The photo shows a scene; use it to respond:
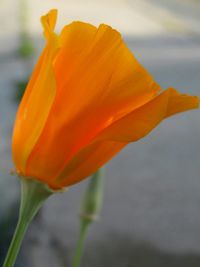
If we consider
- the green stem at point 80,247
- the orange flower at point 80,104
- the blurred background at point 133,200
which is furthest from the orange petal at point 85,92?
the blurred background at point 133,200

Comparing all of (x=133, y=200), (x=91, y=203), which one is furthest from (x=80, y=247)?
(x=133, y=200)

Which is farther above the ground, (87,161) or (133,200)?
(133,200)

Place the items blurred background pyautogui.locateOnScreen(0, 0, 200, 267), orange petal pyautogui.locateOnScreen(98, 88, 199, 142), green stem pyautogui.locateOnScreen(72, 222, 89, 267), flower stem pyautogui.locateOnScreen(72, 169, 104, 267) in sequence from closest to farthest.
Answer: orange petal pyautogui.locateOnScreen(98, 88, 199, 142)
green stem pyautogui.locateOnScreen(72, 222, 89, 267)
flower stem pyautogui.locateOnScreen(72, 169, 104, 267)
blurred background pyautogui.locateOnScreen(0, 0, 200, 267)

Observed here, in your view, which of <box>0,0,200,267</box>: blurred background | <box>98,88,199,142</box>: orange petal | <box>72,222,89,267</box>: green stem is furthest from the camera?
<box>0,0,200,267</box>: blurred background

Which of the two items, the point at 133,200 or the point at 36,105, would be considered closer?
the point at 36,105

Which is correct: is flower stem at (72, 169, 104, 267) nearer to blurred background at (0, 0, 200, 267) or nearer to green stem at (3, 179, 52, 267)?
green stem at (3, 179, 52, 267)

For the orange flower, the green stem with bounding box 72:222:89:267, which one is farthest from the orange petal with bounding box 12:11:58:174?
the green stem with bounding box 72:222:89:267

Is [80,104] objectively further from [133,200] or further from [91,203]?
[133,200]

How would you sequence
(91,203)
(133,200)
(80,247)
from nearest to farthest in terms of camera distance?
(80,247) → (91,203) → (133,200)
